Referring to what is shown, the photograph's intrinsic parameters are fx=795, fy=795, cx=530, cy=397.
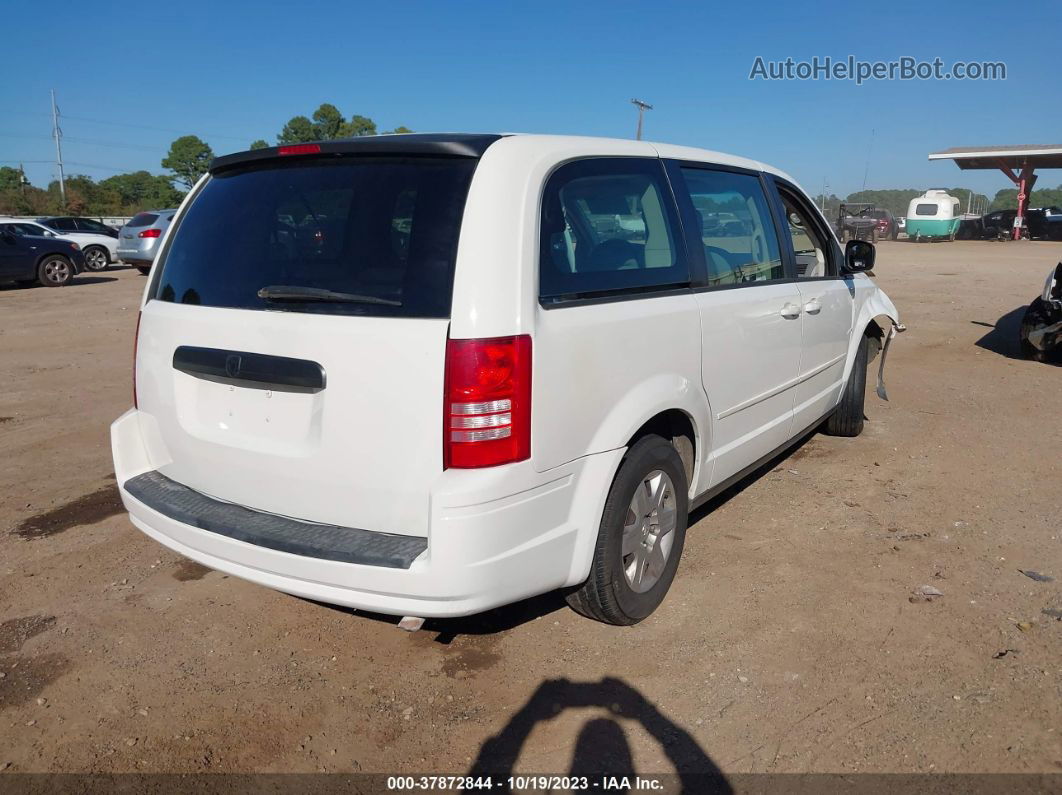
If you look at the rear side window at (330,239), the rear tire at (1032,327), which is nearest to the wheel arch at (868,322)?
the rear tire at (1032,327)

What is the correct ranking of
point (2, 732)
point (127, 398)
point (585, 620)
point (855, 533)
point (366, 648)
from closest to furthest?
point (2, 732) < point (366, 648) < point (585, 620) < point (855, 533) < point (127, 398)

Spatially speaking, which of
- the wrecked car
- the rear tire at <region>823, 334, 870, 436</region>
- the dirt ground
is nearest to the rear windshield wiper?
the dirt ground

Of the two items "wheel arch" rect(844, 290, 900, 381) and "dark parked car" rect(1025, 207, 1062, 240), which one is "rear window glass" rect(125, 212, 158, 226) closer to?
"wheel arch" rect(844, 290, 900, 381)

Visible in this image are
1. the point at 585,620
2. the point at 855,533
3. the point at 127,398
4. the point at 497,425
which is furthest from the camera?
the point at 127,398

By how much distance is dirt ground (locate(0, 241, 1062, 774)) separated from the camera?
102 inches

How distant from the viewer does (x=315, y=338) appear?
255 centimetres

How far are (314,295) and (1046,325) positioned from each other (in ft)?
27.3

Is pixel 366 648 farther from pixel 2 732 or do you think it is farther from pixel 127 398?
pixel 127 398

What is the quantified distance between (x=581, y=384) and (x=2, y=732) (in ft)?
7.45

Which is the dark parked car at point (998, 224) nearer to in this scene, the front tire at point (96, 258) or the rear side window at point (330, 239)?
the front tire at point (96, 258)

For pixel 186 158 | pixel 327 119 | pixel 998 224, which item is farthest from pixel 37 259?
pixel 186 158

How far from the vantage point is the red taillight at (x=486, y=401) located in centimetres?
240

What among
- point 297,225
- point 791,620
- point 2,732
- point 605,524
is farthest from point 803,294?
point 2,732

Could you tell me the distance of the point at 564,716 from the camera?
2746mm
